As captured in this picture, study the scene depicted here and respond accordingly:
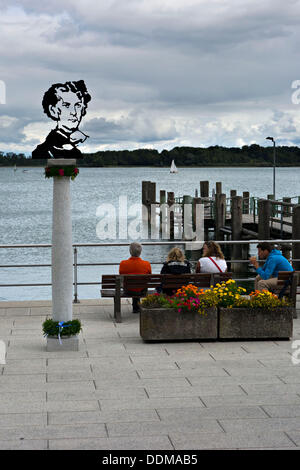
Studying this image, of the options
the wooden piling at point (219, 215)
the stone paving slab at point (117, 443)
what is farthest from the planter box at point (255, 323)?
the wooden piling at point (219, 215)

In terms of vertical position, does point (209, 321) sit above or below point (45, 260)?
above

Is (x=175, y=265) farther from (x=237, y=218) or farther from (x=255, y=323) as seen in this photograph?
(x=237, y=218)

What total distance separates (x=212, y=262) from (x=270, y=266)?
0.88 metres

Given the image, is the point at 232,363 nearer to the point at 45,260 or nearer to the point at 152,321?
the point at 152,321

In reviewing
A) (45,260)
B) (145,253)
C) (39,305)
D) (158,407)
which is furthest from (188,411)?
(145,253)

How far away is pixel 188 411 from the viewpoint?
6363 mm

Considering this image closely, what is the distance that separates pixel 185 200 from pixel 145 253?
16.3 feet

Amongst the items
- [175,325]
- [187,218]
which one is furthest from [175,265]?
[187,218]

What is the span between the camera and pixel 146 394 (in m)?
6.91

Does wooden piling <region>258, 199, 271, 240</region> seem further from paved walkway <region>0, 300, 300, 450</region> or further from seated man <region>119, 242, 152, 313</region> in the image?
paved walkway <region>0, 300, 300, 450</region>

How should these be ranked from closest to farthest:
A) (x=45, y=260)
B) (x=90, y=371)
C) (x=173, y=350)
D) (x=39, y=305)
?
(x=90, y=371), (x=173, y=350), (x=39, y=305), (x=45, y=260)
